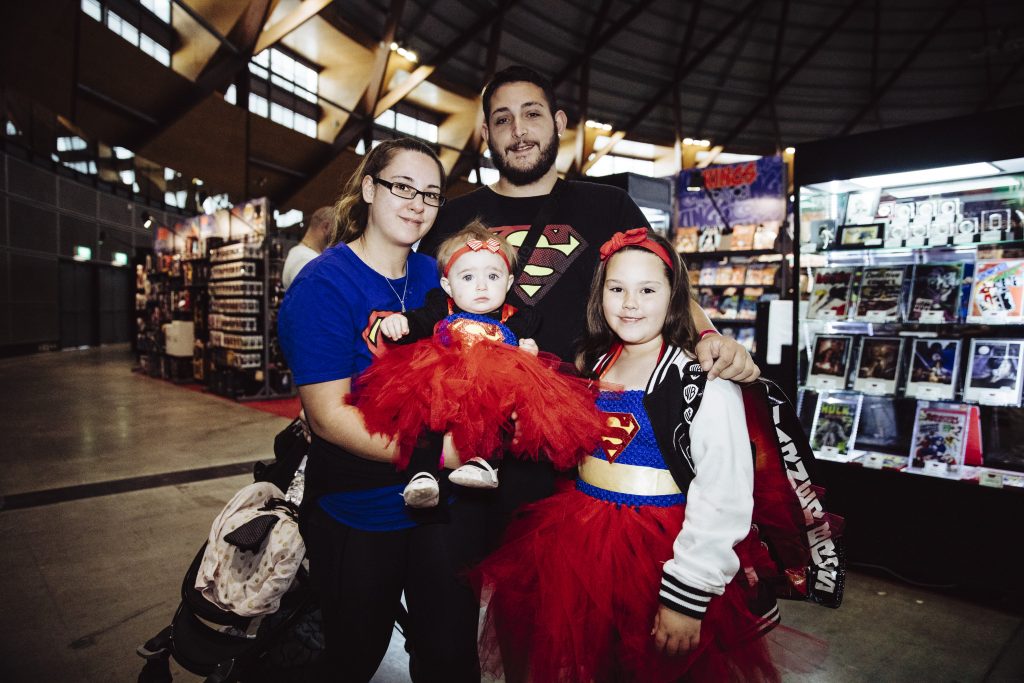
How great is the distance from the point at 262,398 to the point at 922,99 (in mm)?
22279

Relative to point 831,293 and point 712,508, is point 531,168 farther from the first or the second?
point 831,293

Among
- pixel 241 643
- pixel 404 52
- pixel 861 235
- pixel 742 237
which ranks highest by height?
pixel 404 52

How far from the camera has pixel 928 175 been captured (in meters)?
2.97

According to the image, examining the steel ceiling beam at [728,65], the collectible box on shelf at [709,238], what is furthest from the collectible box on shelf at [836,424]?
the steel ceiling beam at [728,65]

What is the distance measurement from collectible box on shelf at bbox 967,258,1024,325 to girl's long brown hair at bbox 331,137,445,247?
9.42 ft

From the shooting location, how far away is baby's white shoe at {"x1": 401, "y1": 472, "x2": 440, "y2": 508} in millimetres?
1275

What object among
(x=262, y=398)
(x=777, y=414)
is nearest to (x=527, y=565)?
(x=777, y=414)

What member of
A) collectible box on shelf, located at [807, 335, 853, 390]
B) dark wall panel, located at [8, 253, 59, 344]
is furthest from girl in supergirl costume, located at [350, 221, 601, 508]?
dark wall panel, located at [8, 253, 59, 344]

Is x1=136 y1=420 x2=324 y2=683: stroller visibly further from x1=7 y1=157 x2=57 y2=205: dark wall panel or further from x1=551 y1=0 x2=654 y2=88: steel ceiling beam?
x1=7 y1=157 x2=57 y2=205: dark wall panel

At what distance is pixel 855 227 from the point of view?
3166mm

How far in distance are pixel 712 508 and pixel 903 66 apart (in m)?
21.9

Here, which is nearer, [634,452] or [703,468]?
[703,468]

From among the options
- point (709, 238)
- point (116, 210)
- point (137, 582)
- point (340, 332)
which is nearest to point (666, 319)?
point (340, 332)

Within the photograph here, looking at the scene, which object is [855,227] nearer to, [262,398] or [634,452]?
[634,452]
